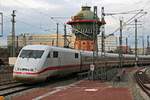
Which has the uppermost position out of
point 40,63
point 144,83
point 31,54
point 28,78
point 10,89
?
point 31,54

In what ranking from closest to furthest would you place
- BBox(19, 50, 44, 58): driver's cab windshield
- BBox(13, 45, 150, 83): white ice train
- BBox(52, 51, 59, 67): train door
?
BBox(13, 45, 150, 83): white ice train → BBox(19, 50, 44, 58): driver's cab windshield → BBox(52, 51, 59, 67): train door

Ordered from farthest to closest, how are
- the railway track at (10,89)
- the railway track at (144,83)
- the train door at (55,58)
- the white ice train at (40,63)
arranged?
the train door at (55,58), the white ice train at (40,63), the railway track at (144,83), the railway track at (10,89)

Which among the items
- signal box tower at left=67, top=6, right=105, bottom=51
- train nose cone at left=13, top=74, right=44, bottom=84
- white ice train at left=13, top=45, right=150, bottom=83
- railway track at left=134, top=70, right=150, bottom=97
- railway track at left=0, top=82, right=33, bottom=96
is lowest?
railway track at left=134, top=70, right=150, bottom=97

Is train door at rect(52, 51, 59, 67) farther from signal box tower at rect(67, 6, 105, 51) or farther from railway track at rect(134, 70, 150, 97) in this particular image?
signal box tower at rect(67, 6, 105, 51)

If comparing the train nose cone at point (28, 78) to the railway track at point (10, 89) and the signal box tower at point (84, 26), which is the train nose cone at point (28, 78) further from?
the signal box tower at point (84, 26)

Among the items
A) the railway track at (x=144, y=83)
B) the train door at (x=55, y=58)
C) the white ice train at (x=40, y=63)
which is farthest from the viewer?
the train door at (x=55, y=58)

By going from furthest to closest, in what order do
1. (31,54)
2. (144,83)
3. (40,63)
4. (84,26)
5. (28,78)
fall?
(84,26) → (144,83) → (31,54) → (40,63) → (28,78)


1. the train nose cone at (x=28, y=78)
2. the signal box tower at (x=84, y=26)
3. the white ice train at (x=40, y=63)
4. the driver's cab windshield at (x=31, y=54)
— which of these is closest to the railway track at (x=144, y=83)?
the white ice train at (x=40, y=63)

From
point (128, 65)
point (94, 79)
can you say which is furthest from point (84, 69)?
point (128, 65)

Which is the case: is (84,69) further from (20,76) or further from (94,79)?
(20,76)

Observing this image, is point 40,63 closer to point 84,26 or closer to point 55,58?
point 55,58

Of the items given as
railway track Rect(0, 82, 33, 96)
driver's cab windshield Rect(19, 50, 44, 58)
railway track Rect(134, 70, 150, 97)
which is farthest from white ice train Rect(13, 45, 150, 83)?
railway track Rect(134, 70, 150, 97)

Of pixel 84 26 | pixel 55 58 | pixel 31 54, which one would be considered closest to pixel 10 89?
pixel 31 54

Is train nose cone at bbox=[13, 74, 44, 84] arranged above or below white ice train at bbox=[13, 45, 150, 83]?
below
